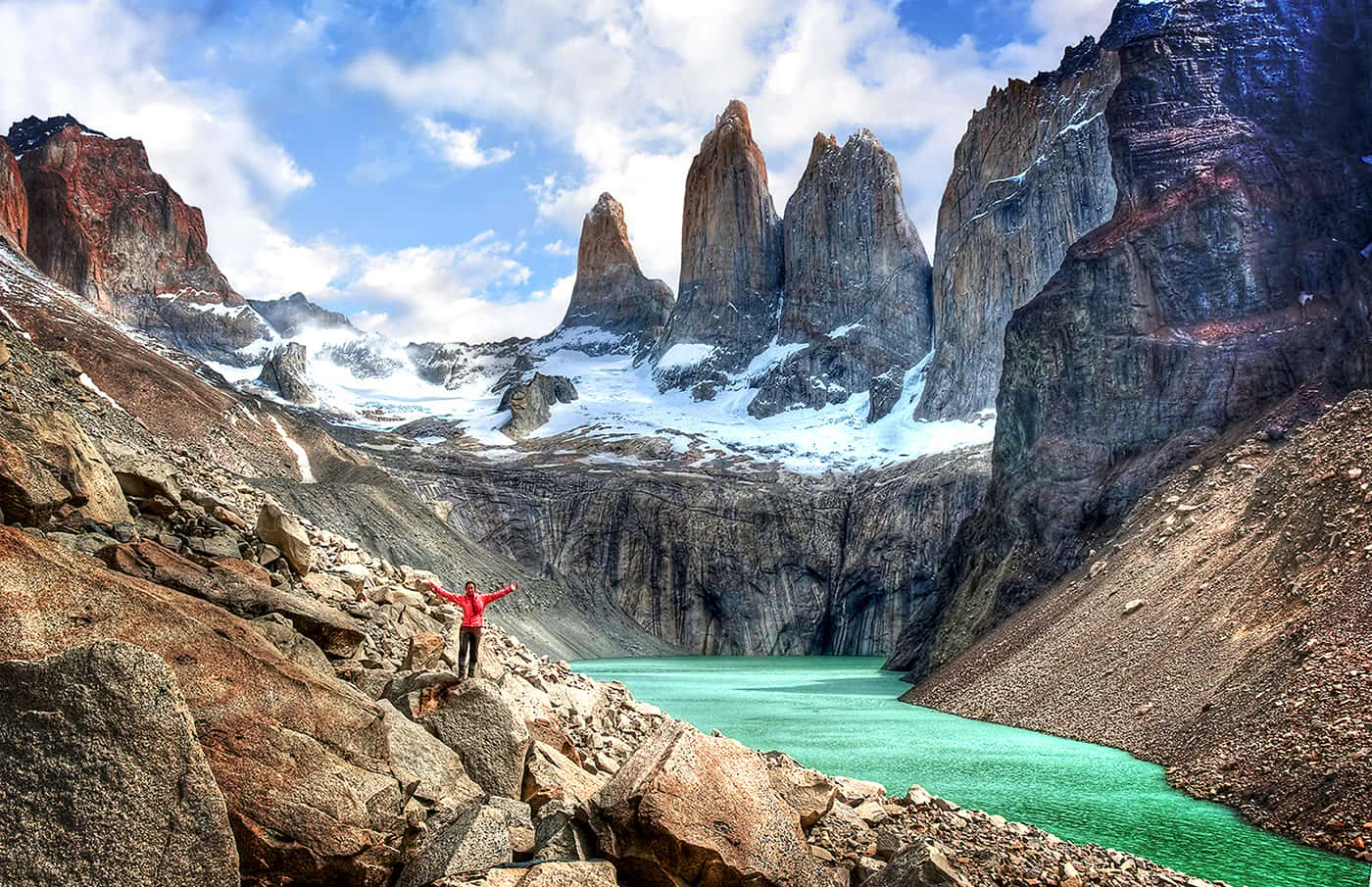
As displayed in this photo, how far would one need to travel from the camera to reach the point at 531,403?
121875mm

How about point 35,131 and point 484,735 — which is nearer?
point 484,735

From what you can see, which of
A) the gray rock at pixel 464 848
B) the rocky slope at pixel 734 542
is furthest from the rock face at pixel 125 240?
the gray rock at pixel 464 848

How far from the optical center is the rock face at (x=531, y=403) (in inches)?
4638

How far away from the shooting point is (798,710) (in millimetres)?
32344

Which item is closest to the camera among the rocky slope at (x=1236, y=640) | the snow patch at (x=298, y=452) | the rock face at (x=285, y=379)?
the rocky slope at (x=1236, y=640)

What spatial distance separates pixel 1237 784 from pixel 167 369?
6008 centimetres

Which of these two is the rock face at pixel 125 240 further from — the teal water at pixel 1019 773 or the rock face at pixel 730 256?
the teal water at pixel 1019 773

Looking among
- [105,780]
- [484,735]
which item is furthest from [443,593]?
[105,780]

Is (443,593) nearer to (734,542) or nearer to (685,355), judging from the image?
(734,542)

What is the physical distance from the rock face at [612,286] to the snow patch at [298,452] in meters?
100

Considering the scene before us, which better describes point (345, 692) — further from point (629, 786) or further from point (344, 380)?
point (344, 380)

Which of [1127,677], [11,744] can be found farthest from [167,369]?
[11,744]

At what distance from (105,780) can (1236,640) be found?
20382 mm

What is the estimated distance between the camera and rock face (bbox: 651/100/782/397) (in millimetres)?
138125
